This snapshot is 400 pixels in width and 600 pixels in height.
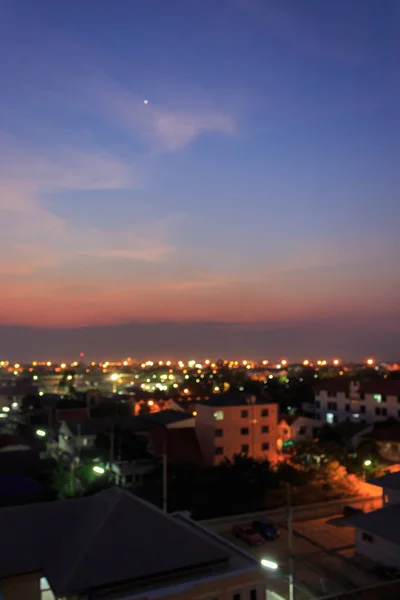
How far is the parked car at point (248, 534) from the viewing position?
12125mm

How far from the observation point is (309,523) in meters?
13.6

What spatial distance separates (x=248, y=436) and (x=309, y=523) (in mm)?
7426

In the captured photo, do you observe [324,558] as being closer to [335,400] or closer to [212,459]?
[212,459]

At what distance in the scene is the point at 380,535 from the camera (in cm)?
1086

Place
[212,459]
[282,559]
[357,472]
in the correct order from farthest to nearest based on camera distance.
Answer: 1. [212,459]
2. [357,472]
3. [282,559]

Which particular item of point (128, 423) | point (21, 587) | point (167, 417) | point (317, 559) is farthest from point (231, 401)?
point (21, 587)

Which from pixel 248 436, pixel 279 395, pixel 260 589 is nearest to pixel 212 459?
pixel 248 436

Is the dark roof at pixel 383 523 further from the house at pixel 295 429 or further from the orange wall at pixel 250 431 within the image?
the house at pixel 295 429

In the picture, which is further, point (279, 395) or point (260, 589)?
point (279, 395)

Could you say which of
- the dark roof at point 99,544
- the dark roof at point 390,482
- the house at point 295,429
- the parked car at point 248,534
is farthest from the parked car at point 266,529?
the house at point 295,429

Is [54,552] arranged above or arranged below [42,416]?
above

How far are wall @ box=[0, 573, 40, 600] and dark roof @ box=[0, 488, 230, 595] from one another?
8cm

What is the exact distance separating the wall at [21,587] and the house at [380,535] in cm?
769

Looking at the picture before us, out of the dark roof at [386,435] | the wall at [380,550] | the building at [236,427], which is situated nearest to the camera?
the wall at [380,550]
